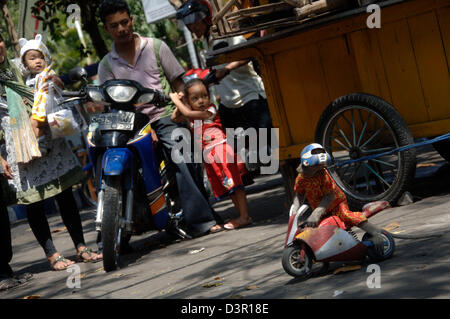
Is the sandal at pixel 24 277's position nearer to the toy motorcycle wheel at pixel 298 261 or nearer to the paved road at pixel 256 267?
the paved road at pixel 256 267

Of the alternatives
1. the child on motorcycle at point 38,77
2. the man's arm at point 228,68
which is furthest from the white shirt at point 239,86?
the child on motorcycle at point 38,77

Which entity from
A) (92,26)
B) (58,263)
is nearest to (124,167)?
(58,263)

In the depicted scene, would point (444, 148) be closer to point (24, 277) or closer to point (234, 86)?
point (234, 86)

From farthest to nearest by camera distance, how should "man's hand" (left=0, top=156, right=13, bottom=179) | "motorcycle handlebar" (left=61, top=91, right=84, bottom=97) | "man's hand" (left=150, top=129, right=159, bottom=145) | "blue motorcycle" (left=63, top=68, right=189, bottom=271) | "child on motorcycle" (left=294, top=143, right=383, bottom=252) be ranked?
"man's hand" (left=150, top=129, right=159, bottom=145)
"man's hand" (left=0, top=156, right=13, bottom=179)
"motorcycle handlebar" (left=61, top=91, right=84, bottom=97)
"blue motorcycle" (left=63, top=68, right=189, bottom=271)
"child on motorcycle" (left=294, top=143, right=383, bottom=252)

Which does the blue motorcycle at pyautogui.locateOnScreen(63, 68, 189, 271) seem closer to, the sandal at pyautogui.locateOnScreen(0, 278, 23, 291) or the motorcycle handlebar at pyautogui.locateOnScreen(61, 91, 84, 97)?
the motorcycle handlebar at pyautogui.locateOnScreen(61, 91, 84, 97)

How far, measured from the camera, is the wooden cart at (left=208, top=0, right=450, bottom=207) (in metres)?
5.38

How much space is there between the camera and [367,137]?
5.81 meters

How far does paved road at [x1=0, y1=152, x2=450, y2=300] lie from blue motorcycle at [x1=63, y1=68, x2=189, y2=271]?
1.08ft

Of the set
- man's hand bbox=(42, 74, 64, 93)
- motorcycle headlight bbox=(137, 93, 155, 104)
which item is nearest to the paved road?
motorcycle headlight bbox=(137, 93, 155, 104)

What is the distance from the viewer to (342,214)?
13.7ft

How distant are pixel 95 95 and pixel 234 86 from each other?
1.52 metres

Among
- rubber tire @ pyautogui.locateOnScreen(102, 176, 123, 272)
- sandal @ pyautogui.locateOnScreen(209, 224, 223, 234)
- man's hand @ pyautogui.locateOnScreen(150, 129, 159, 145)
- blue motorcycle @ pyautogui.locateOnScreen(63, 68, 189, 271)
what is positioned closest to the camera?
rubber tire @ pyautogui.locateOnScreen(102, 176, 123, 272)
